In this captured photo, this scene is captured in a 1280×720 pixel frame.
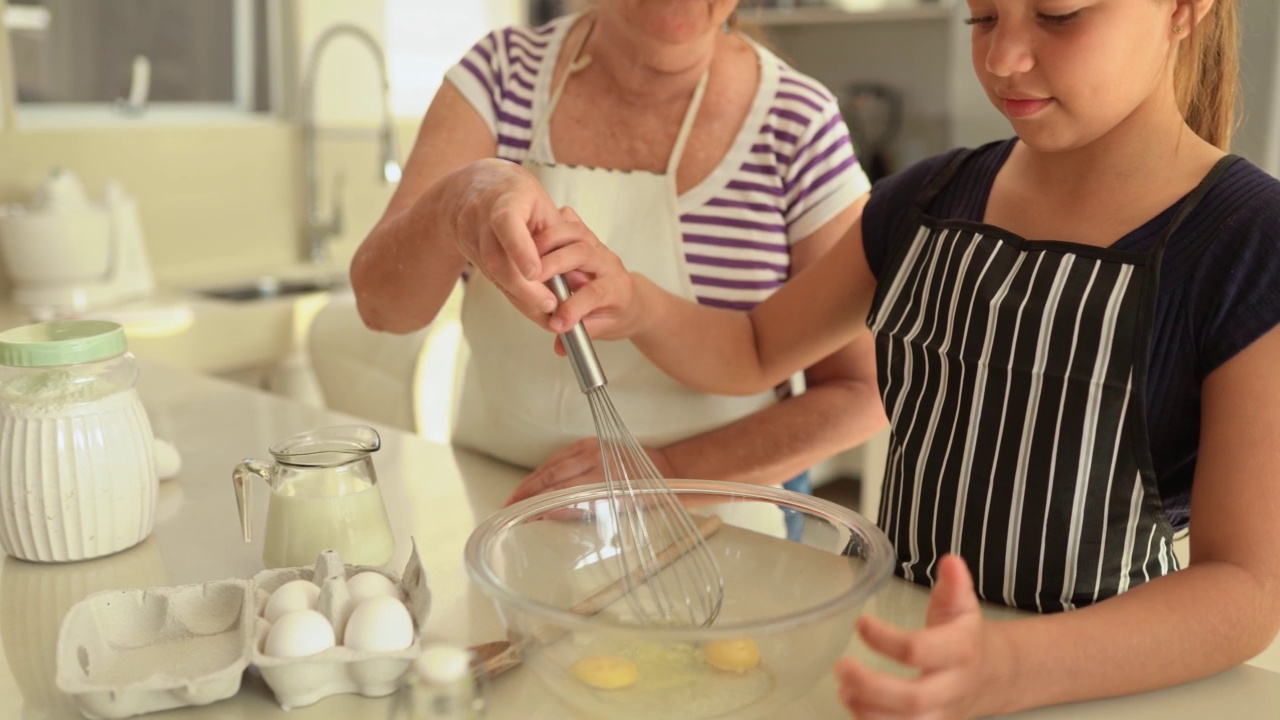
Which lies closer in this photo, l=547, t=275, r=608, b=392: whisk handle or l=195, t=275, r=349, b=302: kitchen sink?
l=547, t=275, r=608, b=392: whisk handle

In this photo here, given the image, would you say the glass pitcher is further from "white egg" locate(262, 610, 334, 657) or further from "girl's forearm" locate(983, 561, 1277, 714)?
"girl's forearm" locate(983, 561, 1277, 714)

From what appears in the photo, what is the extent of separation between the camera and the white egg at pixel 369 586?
0.73 meters

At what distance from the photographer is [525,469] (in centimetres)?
119

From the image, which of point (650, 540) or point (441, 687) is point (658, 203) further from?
point (441, 687)

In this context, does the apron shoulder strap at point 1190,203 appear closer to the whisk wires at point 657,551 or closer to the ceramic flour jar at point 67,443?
the whisk wires at point 657,551

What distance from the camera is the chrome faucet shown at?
280 cm

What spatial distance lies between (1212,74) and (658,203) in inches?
21.2

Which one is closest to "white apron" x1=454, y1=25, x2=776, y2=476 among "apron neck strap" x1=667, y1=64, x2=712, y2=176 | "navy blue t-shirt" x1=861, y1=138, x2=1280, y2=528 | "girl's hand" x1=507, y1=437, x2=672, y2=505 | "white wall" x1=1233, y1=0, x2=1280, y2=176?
"apron neck strap" x1=667, y1=64, x2=712, y2=176

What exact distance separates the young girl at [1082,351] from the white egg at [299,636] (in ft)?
0.84

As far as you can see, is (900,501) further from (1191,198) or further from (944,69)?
(944,69)

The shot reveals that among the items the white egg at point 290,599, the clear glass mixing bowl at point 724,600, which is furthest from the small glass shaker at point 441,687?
the white egg at point 290,599

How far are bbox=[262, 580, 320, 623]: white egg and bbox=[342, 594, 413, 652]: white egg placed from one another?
0.13 feet

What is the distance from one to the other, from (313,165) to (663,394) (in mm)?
1948

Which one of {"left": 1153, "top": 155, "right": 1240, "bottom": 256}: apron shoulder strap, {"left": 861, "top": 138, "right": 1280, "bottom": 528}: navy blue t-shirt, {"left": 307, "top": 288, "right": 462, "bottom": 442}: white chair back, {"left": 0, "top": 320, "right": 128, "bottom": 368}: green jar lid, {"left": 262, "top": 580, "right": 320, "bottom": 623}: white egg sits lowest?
{"left": 307, "top": 288, "right": 462, "bottom": 442}: white chair back
